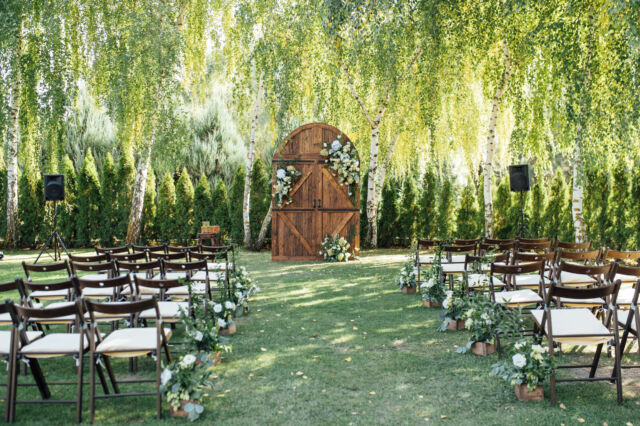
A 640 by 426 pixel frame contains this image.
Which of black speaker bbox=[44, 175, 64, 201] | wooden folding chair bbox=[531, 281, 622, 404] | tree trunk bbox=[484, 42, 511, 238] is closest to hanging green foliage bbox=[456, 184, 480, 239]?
tree trunk bbox=[484, 42, 511, 238]

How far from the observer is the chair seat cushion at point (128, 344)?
11.8 ft

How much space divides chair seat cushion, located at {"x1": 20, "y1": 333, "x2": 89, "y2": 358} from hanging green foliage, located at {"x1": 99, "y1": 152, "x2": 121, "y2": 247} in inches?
431

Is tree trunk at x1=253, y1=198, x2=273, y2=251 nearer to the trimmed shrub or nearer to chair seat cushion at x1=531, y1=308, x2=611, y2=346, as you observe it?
the trimmed shrub

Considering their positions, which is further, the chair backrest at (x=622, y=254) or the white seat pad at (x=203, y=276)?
the white seat pad at (x=203, y=276)

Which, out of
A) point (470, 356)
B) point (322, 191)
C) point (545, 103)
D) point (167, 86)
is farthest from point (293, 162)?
point (470, 356)

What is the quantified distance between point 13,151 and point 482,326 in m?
11.2

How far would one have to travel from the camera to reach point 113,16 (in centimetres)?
1066

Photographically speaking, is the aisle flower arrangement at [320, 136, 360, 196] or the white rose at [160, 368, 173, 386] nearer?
the white rose at [160, 368, 173, 386]

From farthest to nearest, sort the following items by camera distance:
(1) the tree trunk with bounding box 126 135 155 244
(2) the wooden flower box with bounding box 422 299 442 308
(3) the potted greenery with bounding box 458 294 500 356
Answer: (1) the tree trunk with bounding box 126 135 155 244, (2) the wooden flower box with bounding box 422 299 442 308, (3) the potted greenery with bounding box 458 294 500 356

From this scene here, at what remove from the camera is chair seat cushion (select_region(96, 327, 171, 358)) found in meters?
3.59

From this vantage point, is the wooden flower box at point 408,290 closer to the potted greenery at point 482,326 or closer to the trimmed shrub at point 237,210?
the potted greenery at point 482,326

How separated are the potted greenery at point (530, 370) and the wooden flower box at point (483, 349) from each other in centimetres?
98

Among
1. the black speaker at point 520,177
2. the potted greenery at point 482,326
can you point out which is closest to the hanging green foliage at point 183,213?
the black speaker at point 520,177

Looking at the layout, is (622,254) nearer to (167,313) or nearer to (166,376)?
(167,313)
